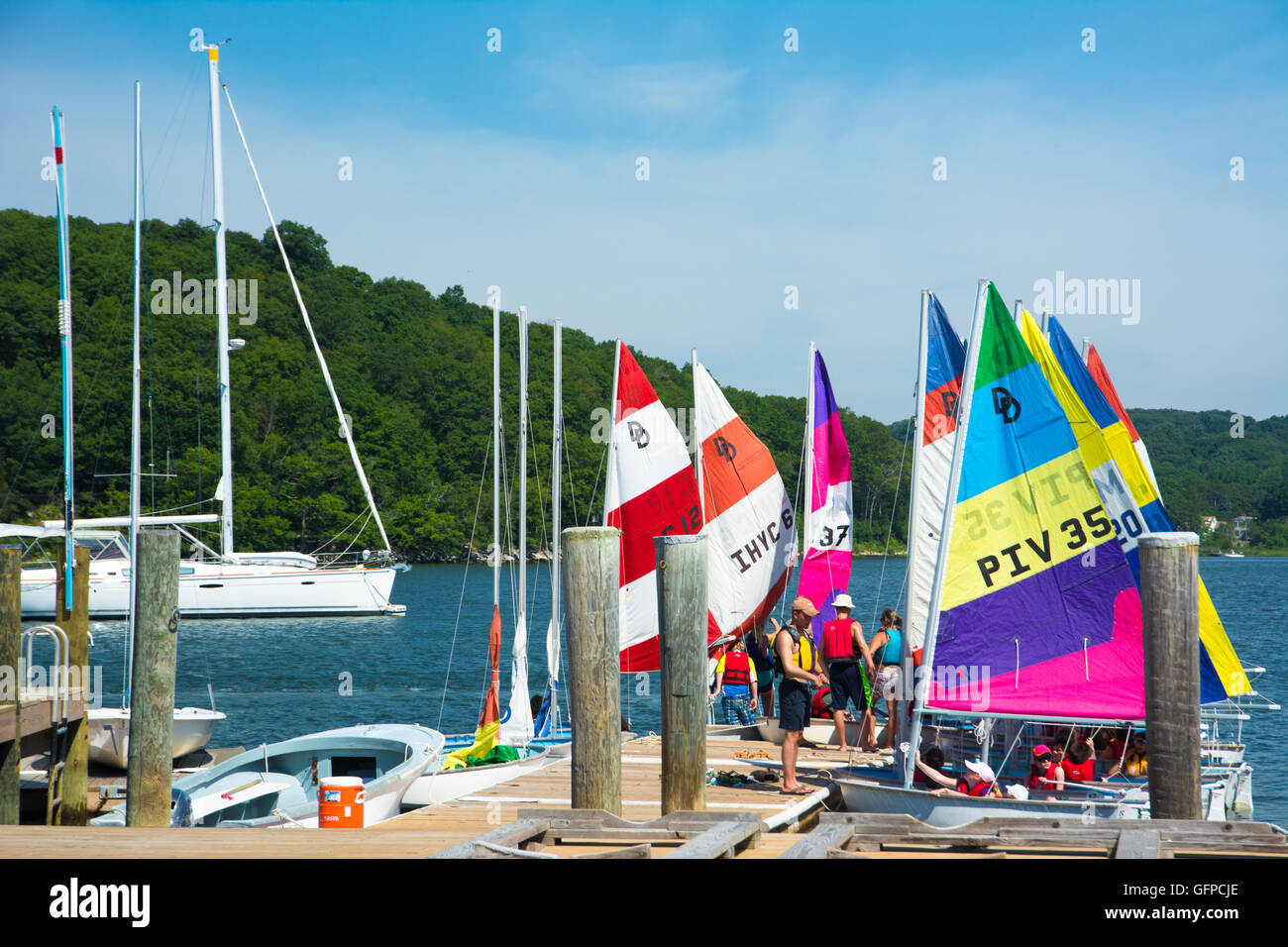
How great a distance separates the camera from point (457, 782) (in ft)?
38.4

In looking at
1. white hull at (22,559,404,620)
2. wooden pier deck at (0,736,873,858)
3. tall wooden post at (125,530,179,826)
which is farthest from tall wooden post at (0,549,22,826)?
white hull at (22,559,404,620)

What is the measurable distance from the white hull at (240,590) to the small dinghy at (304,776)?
3117cm

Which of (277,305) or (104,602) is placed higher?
(277,305)

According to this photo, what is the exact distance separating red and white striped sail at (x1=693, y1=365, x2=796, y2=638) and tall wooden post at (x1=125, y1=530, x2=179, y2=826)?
9.68m

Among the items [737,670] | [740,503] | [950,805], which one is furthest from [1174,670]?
[740,503]

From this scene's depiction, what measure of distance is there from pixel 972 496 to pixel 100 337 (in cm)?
6853

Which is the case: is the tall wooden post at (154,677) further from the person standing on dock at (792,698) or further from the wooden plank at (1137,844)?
the wooden plank at (1137,844)

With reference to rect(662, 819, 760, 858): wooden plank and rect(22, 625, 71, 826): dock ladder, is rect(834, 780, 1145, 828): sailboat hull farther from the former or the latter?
rect(22, 625, 71, 826): dock ladder

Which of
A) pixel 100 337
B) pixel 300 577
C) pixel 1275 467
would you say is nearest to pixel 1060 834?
pixel 300 577

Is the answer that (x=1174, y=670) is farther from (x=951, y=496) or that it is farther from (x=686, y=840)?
(x=686, y=840)

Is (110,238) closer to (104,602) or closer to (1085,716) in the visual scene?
(104,602)

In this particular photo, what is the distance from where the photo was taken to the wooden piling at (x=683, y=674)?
7.93 metres

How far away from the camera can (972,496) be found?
395 inches
